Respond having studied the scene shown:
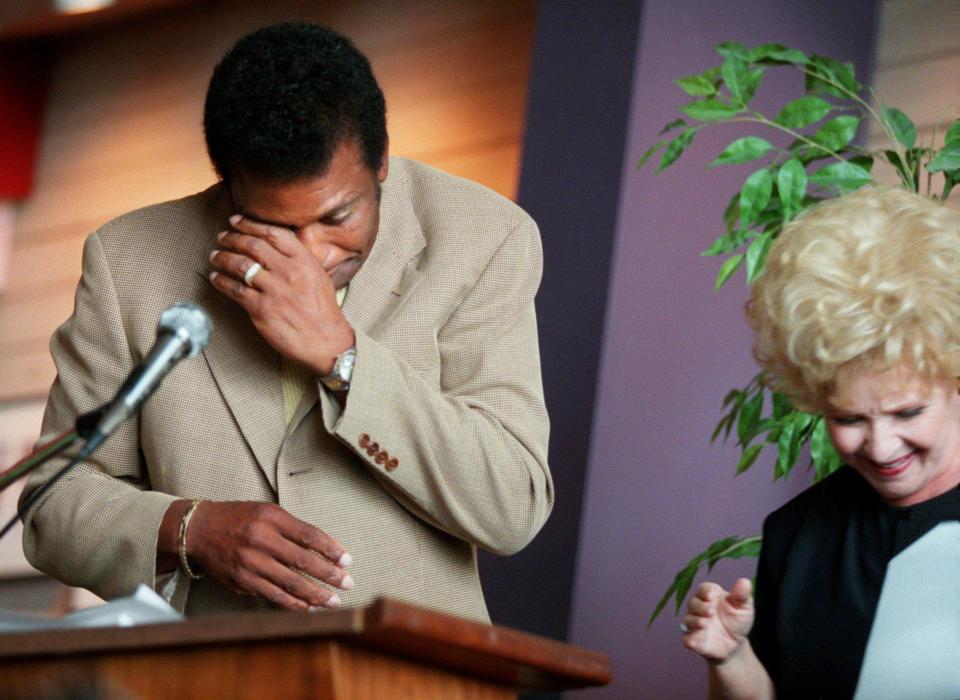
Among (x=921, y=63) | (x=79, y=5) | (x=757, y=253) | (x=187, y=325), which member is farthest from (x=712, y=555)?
(x=79, y=5)

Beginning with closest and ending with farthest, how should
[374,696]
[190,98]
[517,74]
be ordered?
[374,696] → [517,74] → [190,98]

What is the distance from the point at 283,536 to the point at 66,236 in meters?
3.86

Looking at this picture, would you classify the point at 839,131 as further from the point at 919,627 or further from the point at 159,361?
the point at 159,361

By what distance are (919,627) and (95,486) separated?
107cm

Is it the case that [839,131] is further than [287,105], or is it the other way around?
[839,131]

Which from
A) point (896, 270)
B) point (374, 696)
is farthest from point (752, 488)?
point (374, 696)

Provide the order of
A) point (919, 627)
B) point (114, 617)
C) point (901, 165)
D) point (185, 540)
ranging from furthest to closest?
point (901, 165) < point (185, 540) < point (919, 627) < point (114, 617)

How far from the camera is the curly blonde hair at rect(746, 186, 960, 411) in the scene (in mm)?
1718

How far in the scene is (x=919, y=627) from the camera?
66.9 inches

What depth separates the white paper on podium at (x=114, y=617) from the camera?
1369 mm

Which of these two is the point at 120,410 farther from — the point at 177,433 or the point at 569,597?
the point at 569,597

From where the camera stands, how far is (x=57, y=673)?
1.33 metres

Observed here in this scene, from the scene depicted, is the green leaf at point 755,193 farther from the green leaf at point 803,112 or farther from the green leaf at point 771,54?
the green leaf at point 771,54

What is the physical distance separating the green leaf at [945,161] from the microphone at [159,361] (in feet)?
4.06
